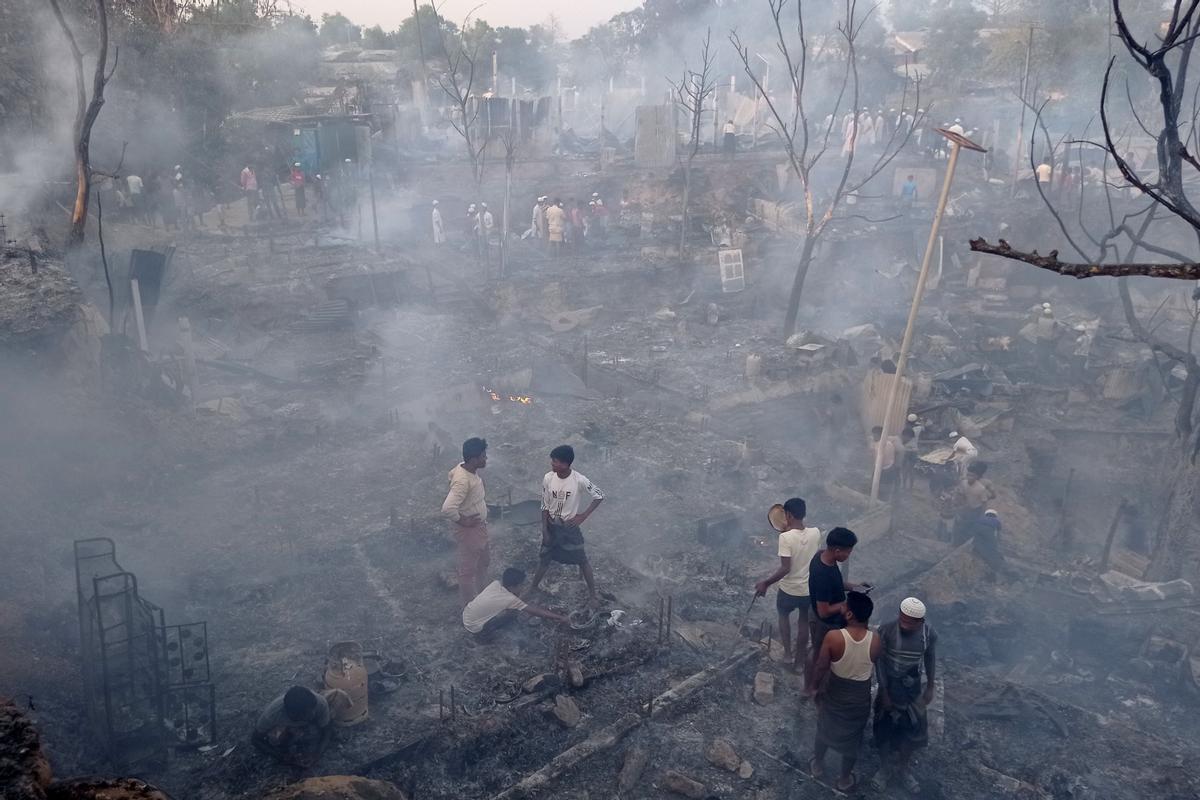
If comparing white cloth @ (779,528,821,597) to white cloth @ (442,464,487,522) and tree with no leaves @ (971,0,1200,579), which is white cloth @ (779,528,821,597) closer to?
tree with no leaves @ (971,0,1200,579)

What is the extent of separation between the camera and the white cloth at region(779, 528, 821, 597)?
6.18m

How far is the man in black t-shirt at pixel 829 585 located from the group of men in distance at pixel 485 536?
213cm

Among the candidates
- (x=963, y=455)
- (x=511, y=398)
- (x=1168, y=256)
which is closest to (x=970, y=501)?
(x=963, y=455)

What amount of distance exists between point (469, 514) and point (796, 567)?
285 cm

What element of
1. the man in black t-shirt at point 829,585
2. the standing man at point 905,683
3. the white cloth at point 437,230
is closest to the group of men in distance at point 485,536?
the man in black t-shirt at point 829,585

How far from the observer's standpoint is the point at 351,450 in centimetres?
1143

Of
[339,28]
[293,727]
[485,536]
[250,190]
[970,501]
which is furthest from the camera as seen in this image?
[339,28]

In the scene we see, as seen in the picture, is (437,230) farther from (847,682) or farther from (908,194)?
(847,682)

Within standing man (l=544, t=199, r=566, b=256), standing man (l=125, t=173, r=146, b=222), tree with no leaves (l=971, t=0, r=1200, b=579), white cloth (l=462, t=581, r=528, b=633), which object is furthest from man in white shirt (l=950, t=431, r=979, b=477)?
standing man (l=125, t=173, r=146, b=222)

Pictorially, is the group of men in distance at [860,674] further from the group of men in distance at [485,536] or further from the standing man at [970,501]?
the standing man at [970,501]

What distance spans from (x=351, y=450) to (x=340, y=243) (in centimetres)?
1086

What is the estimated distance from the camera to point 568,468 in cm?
712

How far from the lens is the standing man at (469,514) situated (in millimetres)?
6984

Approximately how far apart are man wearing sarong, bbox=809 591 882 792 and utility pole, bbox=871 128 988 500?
476cm
